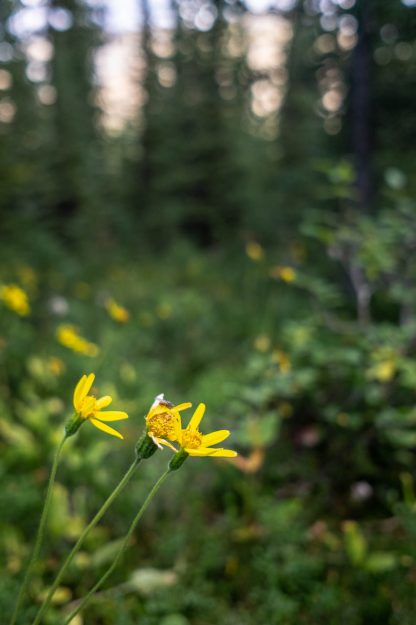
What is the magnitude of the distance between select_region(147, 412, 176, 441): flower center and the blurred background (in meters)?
1.32

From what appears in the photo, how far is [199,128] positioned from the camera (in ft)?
32.3

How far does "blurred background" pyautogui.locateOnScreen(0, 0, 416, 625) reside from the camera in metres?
2.18

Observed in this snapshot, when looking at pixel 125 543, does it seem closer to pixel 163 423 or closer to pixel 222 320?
pixel 163 423

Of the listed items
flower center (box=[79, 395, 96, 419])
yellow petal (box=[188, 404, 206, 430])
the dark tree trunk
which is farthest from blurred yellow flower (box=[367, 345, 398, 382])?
the dark tree trunk

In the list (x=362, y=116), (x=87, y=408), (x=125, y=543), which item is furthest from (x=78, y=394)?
(x=362, y=116)

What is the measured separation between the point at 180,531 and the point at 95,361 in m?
1.44

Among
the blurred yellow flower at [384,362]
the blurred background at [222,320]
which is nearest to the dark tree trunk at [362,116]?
the blurred background at [222,320]

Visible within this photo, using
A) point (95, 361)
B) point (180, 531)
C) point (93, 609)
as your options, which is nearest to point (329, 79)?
point (95, 361)

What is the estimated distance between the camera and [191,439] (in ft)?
2.99

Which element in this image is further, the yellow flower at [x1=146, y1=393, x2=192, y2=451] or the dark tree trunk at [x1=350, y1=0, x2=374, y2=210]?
the dark tree trunk at [x1=350, y1=0, x2=374, y2=210]

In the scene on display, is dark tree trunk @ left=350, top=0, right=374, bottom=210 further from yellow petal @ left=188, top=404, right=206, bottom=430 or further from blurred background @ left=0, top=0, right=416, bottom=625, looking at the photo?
yellow petal @ left=188, top=404, right=206, bottom=430

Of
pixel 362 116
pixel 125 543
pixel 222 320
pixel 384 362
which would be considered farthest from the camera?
pixel 362 116

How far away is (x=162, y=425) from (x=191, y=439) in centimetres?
6

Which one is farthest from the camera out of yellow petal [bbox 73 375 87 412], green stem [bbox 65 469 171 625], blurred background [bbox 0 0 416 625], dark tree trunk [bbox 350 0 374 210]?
dark tree trunk [bbox 350 0 374 210]
